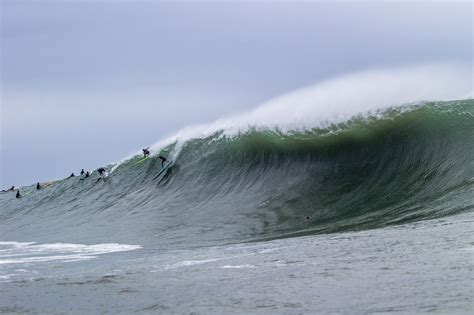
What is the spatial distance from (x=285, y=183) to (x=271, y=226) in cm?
304

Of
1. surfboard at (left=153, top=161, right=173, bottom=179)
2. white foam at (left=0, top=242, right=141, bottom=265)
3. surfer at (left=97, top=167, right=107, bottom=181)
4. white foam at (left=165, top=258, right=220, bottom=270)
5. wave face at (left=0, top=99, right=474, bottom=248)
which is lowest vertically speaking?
white foam at (left=165, top=258, right=220, bottom=270)

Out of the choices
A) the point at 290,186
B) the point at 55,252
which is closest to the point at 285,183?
the point at 290,186

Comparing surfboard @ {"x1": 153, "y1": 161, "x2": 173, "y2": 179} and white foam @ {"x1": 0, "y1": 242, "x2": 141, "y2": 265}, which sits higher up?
surfboard @ {"x1": 153, "y1": 161, "x2": 173, "y2": 179}

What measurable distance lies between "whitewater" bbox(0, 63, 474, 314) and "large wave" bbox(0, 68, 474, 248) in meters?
0.05

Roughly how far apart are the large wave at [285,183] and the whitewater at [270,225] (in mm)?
52

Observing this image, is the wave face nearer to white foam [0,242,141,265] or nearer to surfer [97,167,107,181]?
white foam [0,242,141,265]

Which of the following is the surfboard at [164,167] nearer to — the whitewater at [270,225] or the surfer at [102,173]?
the whitewater at [270,225]

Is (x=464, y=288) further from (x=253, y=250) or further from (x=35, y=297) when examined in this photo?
(x=35, y=297)

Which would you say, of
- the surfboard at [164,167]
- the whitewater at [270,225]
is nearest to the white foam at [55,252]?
the whitewater at [270,225]

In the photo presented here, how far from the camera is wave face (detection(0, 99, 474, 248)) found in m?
11.1

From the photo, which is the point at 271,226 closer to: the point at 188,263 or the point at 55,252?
the point at 188,263

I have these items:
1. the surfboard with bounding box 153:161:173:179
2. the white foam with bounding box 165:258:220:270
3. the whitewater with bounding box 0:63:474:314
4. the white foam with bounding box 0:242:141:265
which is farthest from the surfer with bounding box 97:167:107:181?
the white foam with bounding box 165:258:220:270

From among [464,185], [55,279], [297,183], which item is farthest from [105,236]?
[464,185]

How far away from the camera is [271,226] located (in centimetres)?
1155
